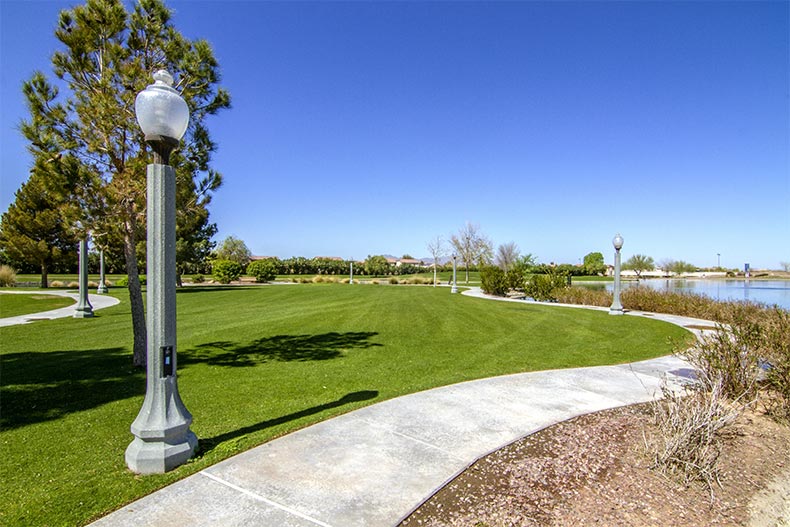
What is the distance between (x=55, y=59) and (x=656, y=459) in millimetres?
8113

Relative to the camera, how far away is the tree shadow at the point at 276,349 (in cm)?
711

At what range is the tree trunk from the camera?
6.09 m

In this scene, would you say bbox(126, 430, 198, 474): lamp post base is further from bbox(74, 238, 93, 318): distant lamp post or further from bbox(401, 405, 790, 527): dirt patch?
bbox(74, 238, 93, 318): distant lamp post

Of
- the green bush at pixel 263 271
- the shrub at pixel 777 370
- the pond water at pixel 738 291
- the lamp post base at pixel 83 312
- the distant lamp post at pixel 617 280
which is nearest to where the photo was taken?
the shrub at pixel 777 370

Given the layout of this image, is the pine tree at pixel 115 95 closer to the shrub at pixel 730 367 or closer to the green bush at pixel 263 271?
the shrub at pixel 730 367

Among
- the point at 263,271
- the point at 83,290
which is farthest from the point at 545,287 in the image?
the point at 263,271

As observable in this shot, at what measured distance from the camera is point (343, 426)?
13.0ft

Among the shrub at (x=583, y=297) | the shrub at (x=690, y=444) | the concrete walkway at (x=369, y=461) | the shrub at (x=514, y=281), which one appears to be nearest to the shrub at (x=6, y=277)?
the shrub at (x=514, y=281)

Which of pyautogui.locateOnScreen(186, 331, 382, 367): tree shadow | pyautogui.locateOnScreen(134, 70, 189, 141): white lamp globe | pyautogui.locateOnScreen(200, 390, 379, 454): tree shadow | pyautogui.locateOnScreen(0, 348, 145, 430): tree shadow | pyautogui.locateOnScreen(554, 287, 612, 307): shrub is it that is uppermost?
pyautogui.locateOnScreen(134, 70, 189, 141): white lamp globe

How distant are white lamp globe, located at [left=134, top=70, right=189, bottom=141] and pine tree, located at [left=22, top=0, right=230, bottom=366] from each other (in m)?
2.57

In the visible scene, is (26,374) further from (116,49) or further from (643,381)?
(643,381)

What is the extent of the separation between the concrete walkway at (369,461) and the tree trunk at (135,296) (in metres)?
3.86

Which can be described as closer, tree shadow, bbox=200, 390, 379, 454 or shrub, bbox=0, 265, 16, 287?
tree shadow, bbox=200, 390, 379, 454

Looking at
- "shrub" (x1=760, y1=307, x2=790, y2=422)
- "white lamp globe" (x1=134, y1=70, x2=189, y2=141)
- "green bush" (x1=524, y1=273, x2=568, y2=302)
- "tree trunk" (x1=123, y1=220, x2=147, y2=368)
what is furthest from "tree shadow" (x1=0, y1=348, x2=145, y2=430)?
"green bush" (x1=524, y1=273, x2=568, y2=302)
